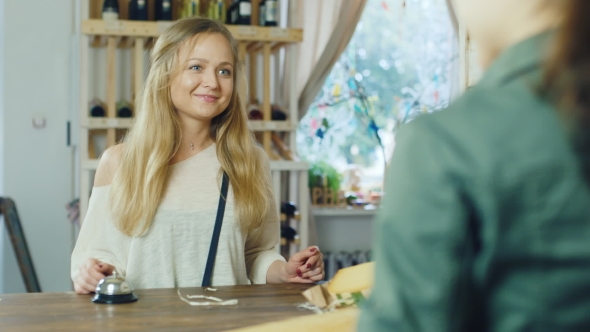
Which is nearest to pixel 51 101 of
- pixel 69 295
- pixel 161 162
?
pixel 161 162

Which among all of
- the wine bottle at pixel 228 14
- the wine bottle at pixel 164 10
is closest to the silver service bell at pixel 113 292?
the wine bottle at pixel 164 10

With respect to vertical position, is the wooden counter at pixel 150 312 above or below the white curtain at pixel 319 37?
below

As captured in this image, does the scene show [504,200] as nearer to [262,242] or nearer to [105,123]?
[262,242]

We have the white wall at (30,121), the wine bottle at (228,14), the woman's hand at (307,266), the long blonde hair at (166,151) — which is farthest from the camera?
the white wall at (30,121)

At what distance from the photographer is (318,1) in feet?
16.0

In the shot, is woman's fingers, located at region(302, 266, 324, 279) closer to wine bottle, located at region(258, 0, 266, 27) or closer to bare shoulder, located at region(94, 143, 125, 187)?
bare shoulder, located at region(94, 143, 125, 187)

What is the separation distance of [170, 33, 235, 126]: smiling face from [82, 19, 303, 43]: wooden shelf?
1698 millimetres

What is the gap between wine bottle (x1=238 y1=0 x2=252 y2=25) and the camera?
4.14 meters

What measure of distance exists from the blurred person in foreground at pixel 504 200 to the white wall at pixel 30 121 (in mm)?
4348

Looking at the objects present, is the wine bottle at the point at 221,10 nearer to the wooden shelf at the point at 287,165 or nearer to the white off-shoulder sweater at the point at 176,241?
the wooden shelf at the point at 287,165

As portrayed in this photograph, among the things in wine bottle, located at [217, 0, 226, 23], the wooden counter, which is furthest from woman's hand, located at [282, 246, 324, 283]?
wine bottle, located at [217, 0, 226, 23]

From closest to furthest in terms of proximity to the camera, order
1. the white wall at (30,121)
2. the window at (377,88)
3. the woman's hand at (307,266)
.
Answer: the woman's hand at (307,266)
the white wall at (30,121)
the window at (377,88)

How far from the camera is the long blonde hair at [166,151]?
6.44ft

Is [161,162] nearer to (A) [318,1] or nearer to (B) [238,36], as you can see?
(B) [238,36]
